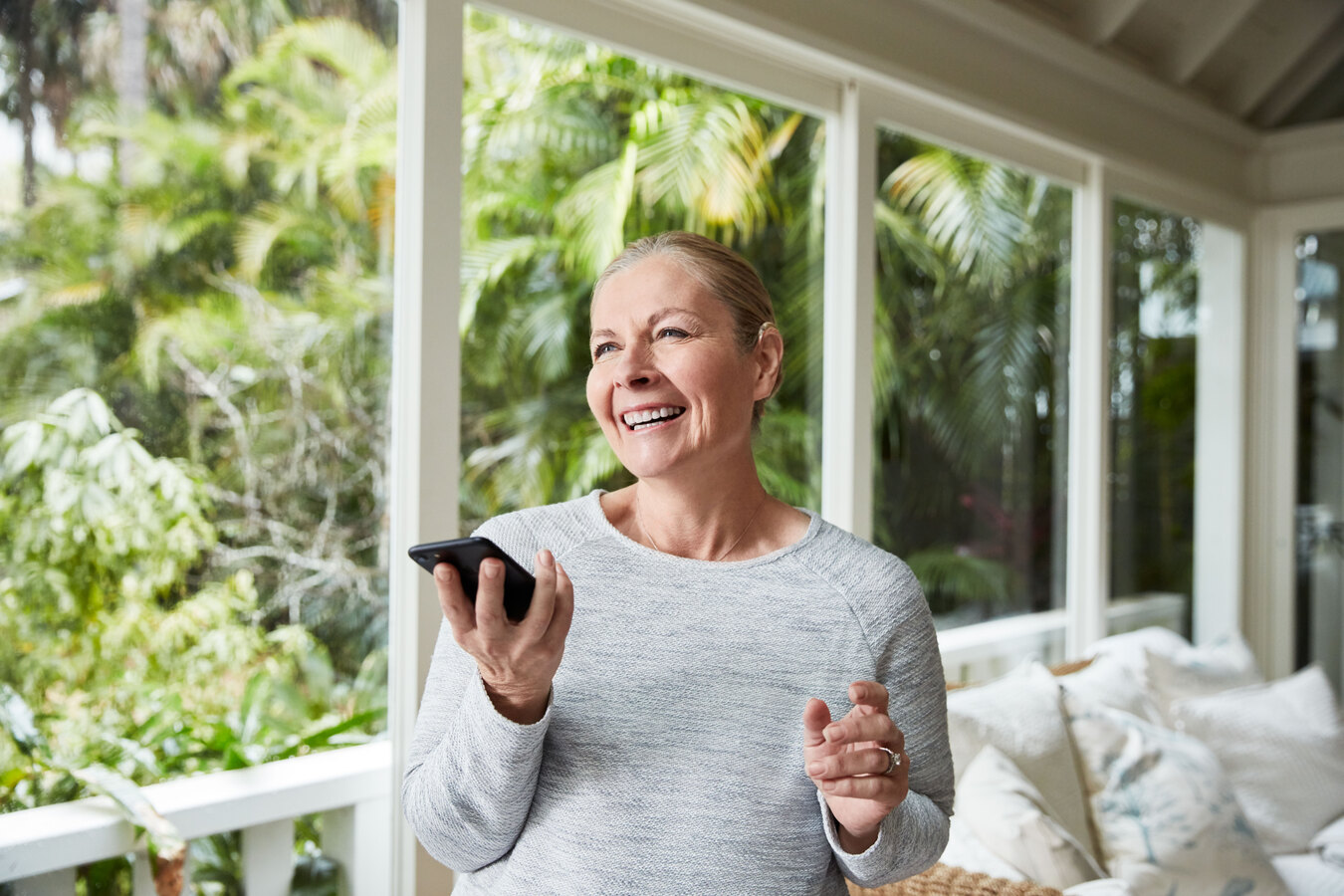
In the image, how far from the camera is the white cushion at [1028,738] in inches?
79.5

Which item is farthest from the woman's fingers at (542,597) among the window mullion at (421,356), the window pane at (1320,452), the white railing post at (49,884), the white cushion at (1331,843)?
the window pane at (1320,452)

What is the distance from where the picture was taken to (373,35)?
1768 millimetres

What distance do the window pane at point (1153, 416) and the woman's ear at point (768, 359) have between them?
9.20ft

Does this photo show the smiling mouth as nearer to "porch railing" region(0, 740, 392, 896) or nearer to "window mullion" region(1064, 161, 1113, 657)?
"porch railing" region(0, 740, 392, 896)

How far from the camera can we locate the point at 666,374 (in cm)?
108

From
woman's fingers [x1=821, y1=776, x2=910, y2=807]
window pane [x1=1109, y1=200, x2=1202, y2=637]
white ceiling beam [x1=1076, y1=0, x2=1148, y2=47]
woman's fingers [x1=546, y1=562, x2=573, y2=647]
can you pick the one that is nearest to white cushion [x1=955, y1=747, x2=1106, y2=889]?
woman's fingers [x1=821, y1=776, x2=910, y2=807]

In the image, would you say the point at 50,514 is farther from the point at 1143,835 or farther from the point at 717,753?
the point at 1143,835

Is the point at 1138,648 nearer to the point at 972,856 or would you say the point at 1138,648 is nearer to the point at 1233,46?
the point at 972,856

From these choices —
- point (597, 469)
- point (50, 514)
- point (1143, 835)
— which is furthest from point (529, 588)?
point (1143, 835)

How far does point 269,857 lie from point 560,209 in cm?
128

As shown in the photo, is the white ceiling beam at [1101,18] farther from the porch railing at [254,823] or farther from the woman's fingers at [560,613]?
the woman's fingers at [560,613]

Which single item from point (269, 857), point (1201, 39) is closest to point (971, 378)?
point (1201, 39)

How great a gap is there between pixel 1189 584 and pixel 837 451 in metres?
2.39

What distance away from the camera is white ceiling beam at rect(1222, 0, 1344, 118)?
3.88m
